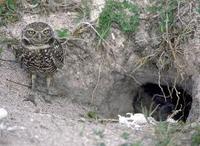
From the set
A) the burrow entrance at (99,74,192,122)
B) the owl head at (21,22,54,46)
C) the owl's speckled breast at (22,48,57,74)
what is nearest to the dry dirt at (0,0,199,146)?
the burrow entrance at (99,74,192,122)

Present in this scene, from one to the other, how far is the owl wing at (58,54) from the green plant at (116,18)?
42cm

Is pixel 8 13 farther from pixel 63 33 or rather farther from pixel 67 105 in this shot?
pixel 67 105

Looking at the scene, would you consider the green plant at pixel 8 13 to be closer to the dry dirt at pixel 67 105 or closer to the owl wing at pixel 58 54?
the dry dirt at pixel 67 105

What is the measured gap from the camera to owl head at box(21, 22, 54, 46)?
4473 mm

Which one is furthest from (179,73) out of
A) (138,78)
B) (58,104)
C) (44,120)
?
(44,120)

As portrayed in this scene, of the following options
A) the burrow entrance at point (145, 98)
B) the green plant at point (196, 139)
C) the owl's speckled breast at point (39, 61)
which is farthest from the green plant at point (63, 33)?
the green plant at point (196, 139)

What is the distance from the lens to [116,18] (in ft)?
15.8

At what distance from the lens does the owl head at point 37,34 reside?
447cm

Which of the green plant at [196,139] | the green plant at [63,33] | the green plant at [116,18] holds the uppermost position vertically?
the green plant at [116,18]

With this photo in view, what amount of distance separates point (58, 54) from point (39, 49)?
162 mm

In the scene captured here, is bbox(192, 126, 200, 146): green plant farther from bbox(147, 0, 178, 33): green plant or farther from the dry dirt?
bbox(147, 0, 178, 33): green plant

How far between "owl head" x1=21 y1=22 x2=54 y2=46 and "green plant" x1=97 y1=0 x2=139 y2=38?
1.65 ft

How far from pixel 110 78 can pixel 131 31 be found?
471mm

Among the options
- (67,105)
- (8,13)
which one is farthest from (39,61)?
(8,13)
